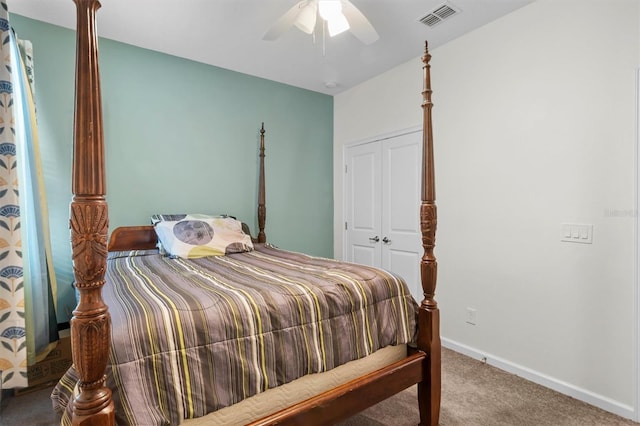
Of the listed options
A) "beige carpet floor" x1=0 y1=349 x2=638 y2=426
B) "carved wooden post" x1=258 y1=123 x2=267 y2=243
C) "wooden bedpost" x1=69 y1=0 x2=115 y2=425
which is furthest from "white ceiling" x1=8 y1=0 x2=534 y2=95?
"beige carpet floor" x1=0 y1=349 x2=638 y2=426

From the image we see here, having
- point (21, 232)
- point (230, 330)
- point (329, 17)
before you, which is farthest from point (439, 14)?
point (21, 232)

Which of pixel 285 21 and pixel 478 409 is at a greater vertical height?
pixel 285 21

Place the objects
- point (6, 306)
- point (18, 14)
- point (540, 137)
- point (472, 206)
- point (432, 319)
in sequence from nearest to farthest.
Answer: point (6, 306), point (432, 319), point (540, 137), point (18, 14), point (472, 206)

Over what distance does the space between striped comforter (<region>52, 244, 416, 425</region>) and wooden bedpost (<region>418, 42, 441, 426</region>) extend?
94 millimetres

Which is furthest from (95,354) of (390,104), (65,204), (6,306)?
(390,104)

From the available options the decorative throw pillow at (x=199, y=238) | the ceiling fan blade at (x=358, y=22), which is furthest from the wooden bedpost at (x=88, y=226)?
the decorative throw pillow at (x=199, y=238)

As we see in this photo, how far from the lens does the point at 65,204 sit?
2.62 meters

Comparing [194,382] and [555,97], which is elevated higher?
[555,97]

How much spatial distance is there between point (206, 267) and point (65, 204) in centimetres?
144

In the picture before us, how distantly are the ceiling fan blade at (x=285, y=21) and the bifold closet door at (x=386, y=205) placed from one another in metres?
1.60

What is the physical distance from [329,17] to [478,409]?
8.15ft

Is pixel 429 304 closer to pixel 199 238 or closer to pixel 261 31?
pixel 199 238

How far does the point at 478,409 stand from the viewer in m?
1.97

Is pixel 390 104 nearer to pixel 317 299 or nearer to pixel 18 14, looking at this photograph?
pixel 317 299
